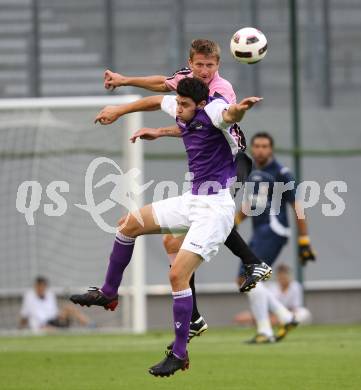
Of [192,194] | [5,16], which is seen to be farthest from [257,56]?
[5,16]

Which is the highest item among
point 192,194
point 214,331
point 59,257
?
point 192,194

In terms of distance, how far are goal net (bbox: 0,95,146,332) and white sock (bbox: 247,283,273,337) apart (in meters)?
2.64

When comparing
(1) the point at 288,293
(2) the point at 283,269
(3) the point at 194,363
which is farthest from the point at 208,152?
(1) the point at 288,293

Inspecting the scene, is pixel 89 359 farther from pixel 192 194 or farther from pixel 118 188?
pixel 118 188

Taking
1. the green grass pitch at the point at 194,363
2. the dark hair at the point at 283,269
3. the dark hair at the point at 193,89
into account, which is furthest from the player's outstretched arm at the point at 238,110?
the dark hair at the point at 283,269

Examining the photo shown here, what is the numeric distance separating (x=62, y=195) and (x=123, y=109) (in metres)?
7.14

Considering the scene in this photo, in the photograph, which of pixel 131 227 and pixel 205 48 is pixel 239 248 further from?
pixel 205 48

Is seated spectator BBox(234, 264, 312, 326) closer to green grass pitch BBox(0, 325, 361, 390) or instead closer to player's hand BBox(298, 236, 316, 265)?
green grass pitch BBox(0, 325, 361, 390)

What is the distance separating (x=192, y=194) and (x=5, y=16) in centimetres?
1030

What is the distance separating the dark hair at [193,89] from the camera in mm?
8281

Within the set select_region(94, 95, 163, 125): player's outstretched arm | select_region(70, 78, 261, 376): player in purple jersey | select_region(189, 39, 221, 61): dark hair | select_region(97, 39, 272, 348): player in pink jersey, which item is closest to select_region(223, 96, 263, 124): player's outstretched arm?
select_region(70, 78, 261, 376): player in purple jersey

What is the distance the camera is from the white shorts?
844cm

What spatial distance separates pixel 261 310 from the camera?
12.9m

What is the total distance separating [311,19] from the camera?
18125mm
